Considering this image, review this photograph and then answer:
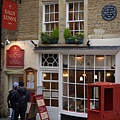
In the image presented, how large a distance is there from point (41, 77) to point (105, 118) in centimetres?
435

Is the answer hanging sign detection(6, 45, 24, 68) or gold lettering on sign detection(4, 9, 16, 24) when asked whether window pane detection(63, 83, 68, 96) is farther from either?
gold lettering on sign detection(4, 9, 16, 24)

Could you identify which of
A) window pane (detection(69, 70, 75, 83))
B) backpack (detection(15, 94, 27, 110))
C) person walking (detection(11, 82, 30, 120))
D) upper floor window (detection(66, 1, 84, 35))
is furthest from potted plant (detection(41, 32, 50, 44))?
backpack (detection(15, 94, 27, 110))

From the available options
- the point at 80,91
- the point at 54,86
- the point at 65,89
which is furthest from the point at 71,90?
the point at 54,86

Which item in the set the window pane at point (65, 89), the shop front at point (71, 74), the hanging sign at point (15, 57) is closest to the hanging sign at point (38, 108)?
the shop front at point (71, 74)

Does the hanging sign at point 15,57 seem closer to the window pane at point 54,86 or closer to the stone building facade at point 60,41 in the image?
the stone building facade at point 60,41

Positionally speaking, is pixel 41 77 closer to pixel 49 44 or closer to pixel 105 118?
pixel 49 44

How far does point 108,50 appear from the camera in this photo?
12.1 metres

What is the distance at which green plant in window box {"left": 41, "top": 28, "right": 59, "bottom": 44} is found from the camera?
1331 cm

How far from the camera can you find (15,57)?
14.5 metres

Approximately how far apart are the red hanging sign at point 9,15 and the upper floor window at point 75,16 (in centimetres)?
229

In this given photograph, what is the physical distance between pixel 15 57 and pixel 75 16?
335 cm

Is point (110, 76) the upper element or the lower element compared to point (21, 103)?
upper

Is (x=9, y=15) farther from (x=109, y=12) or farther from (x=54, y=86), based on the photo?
(x=109, y=12)

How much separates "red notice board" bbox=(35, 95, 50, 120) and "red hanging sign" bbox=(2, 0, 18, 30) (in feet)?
10.3
